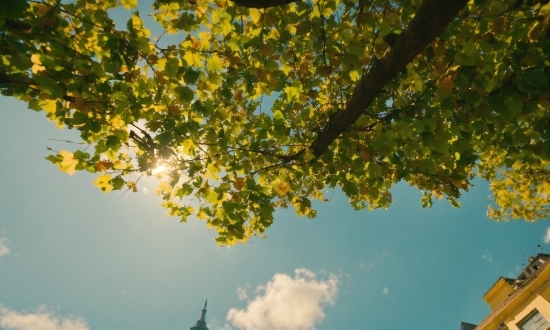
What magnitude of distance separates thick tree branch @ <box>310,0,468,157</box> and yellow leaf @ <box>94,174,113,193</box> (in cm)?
344

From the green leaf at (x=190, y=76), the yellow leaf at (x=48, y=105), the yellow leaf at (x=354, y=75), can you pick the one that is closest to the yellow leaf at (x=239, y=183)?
the green leaf at (x=190, y=76)

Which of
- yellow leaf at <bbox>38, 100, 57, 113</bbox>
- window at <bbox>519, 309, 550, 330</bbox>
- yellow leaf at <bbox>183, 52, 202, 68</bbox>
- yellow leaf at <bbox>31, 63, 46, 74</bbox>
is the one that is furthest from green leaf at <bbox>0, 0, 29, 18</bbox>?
window at <bbox>519, 309, 550, 330</bbox>

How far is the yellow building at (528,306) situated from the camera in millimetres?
14705

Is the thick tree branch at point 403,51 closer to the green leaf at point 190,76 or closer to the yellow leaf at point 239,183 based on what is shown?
the yellow leaf at point 239,183

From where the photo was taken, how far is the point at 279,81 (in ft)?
13.5

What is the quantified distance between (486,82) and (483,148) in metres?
2.35

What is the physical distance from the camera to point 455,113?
12.7 feet

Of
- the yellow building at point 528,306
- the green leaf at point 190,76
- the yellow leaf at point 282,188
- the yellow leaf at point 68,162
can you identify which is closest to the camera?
the green leaf at point 190,76

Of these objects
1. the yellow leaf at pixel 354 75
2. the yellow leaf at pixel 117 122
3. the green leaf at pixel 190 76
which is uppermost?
the yellow leaf at pixel 354 75

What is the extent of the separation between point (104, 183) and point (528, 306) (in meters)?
21.4

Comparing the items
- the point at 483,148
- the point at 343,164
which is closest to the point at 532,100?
the point at 483,148

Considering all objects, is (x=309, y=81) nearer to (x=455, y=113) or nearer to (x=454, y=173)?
(x=455, y=113)

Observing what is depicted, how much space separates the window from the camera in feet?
47.3

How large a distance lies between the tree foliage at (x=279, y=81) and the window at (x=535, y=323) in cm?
1573
